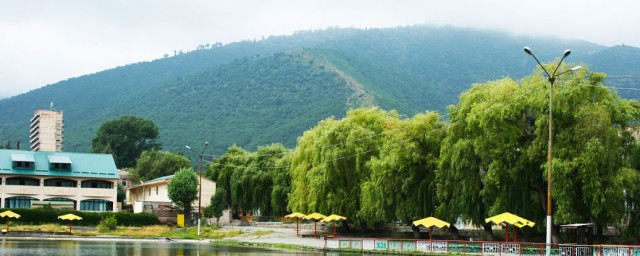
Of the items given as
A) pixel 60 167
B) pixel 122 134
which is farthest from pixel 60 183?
pixel 122 134

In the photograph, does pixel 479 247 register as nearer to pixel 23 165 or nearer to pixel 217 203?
pixel 217 203

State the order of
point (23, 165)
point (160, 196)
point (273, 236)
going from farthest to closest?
point (160, 196) → point (23, 165) → point (273, 236)

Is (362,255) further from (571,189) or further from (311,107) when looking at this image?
(311,107)

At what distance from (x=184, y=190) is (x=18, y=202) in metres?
18.5

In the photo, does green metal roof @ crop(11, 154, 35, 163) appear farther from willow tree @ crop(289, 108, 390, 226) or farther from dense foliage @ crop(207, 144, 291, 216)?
willow tree @ crop(289, 108, 390, 226)

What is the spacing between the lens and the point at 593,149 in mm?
38594

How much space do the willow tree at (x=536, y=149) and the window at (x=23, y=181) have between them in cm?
5325

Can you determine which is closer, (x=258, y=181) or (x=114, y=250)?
(x=114, y=250)

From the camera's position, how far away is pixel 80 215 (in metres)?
73.4

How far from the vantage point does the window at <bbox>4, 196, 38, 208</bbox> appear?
80.7m

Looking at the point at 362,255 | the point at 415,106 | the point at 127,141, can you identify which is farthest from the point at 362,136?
the point at 415,106

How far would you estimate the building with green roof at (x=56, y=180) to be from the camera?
266ft

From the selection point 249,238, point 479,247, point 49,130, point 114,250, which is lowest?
point 249,238

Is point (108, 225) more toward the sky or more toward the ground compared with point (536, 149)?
more toward the ground
